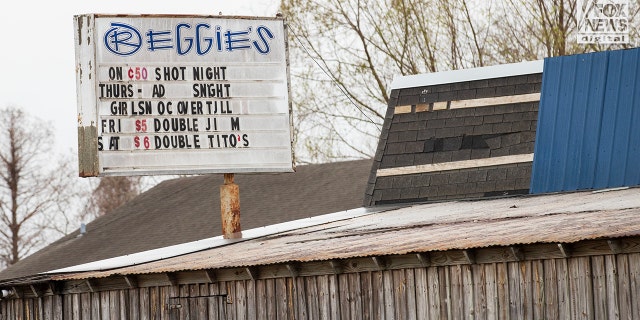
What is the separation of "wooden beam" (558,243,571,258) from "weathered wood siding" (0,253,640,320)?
6.4 inches

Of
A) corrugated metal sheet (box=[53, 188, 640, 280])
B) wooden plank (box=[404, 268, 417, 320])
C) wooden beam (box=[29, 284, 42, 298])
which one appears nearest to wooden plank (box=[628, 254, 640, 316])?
corrugated metal sheet (box=[53, 188, 640, 280])

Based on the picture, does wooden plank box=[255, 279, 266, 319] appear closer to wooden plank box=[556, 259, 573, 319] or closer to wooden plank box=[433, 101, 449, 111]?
wooden plank box=[556, 259, 573, 319]

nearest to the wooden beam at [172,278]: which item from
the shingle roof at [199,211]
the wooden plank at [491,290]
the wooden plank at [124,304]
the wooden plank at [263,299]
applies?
the wooden plank at [124,304]

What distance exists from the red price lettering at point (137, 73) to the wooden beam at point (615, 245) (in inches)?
476

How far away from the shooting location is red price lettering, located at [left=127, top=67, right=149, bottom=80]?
76.1 ft

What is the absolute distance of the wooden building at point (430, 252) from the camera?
1398 centimetres

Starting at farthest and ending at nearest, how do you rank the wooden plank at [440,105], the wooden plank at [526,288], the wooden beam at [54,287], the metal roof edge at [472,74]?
1. the wooden plank at [440,105]
2. the metal roof edge at [472,74]
3. the wooden beam at [54,287]
4. the wooden plank at [526,288]

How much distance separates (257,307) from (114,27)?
8.05 m

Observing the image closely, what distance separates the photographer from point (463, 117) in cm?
2453

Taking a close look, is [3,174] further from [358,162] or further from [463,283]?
[463,283]

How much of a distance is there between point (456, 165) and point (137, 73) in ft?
20.4

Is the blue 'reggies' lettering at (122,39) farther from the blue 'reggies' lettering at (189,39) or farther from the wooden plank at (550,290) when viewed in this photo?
the wooden plank at (550,290)

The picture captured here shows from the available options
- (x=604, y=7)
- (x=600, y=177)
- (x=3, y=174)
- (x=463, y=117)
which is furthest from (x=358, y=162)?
(x=3, y=174)

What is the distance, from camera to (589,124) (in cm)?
2281
